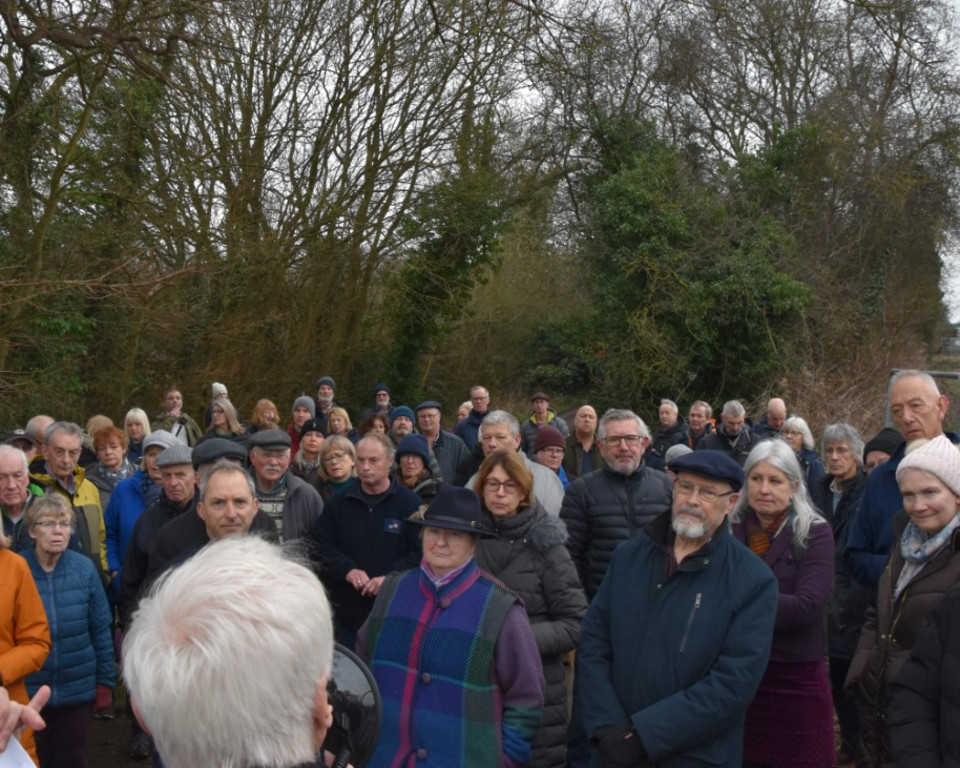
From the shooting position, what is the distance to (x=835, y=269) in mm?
22562

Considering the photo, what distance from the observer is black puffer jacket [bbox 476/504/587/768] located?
165 inches

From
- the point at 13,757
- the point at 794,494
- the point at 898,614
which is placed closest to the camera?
the point at 13,757

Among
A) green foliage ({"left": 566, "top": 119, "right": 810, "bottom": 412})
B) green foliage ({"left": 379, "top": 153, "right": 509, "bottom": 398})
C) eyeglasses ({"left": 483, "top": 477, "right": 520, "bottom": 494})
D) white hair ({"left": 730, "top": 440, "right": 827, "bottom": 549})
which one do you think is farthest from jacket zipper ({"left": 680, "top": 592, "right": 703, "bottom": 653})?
green foliage ({"left": 566, "top": 119, "right": 810, "bottom": 412})

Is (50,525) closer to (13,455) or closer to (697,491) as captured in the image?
(13,455)

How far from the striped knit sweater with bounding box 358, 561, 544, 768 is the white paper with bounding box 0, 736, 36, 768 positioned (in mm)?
1242

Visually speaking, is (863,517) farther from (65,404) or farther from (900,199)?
(900,199)

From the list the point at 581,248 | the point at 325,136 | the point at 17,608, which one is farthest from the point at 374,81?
the point at 17,608

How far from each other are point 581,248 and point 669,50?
5.23 meters

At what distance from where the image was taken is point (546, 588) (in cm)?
439

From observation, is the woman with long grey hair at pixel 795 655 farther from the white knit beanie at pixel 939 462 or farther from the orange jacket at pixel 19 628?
the orange jacket at pixel 19 628

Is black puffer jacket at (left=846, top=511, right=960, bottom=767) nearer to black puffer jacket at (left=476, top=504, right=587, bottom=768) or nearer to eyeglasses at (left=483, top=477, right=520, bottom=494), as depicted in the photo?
black puffer jacket at (left=476, top=504, right=587, bottom=768)

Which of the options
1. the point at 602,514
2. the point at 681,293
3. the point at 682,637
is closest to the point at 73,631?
the point at 602,514

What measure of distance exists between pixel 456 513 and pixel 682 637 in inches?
35.7

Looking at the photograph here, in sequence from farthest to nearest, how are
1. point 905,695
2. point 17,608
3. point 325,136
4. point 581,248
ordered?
point 581,248 < point 325,136 < point 17,608 < point 905,695
